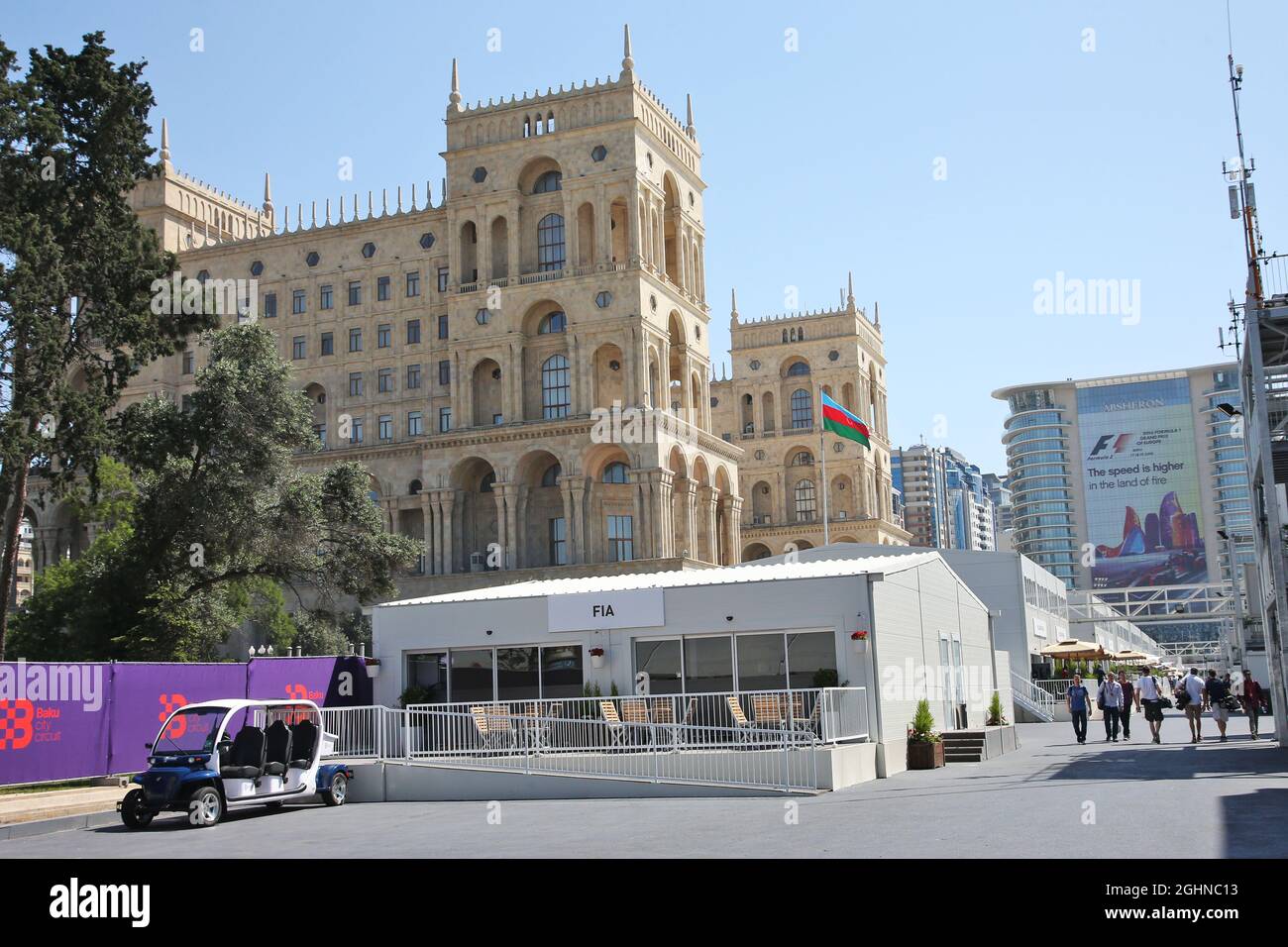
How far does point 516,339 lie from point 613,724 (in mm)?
41523

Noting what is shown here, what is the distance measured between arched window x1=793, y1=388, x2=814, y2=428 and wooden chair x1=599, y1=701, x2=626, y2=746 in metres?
69.4

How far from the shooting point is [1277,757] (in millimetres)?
24531

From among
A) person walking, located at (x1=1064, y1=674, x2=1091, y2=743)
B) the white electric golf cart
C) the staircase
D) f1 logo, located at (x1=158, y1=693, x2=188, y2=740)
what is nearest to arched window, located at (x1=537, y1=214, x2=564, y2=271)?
person walking, located at (x1=1064, y1=674, x2=1091, y2=743)

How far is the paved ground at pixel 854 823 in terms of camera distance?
13445 mm

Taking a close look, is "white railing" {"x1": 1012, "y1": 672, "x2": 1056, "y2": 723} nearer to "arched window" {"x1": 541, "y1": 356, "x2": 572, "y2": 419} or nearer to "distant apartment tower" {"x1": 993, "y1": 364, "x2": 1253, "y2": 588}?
"arched window" {"x1": 541, "y1": 356, "x2": 572, "y2": 419}

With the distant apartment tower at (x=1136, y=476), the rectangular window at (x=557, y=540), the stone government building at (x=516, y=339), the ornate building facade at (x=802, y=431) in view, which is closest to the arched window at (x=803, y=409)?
the ornate building facade at (x=802, y=431)

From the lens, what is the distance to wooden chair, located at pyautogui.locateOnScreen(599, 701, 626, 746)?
75.0 ft

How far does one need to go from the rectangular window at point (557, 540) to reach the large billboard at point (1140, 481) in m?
135

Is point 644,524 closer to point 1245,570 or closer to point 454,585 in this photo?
point 454,585

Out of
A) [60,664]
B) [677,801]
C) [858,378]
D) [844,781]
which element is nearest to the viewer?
[677,801]

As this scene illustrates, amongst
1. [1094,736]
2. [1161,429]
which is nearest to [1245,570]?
[1094,736]
